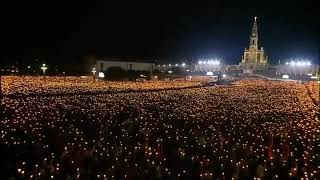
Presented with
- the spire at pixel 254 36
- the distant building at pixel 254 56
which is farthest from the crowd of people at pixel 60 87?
the spire at pixel 254 36

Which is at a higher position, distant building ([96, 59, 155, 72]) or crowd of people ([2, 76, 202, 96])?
distant building ([96, 59, 155, 72])

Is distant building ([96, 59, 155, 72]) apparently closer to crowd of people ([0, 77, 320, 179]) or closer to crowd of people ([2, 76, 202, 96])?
crowd of people ([2, 76, 202, 96])

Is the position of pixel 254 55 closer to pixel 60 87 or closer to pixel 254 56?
pixel 254 56

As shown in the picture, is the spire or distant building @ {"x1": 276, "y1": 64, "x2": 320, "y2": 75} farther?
the spire

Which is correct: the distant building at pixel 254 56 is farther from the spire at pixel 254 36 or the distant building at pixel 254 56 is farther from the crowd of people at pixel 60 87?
the crowd of people at pixel 60 87

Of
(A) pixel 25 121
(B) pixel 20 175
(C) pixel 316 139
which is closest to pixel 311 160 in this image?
(C) pixel 316 139

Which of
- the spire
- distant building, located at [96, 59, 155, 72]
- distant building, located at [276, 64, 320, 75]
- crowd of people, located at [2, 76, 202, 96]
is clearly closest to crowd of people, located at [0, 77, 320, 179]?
crowd of people, located at [2, 76, 202, 96]

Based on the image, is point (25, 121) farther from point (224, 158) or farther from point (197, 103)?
point (197, 103)
